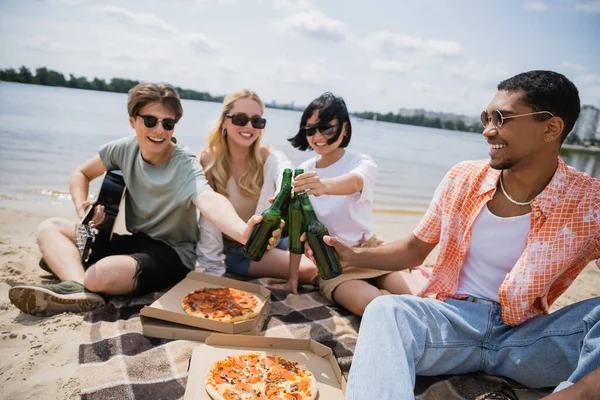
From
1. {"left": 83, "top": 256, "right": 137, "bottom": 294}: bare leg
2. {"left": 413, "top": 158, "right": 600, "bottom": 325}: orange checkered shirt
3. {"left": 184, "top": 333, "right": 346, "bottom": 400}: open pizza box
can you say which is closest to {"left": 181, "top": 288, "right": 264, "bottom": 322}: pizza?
{"left": 184, "top": 333, "right": 346, "bottom": 400}: open pizza box

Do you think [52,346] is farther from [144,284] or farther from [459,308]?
[459,308]

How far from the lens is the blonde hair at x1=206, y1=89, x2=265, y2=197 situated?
15.8 ft

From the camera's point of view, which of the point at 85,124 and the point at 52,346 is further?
the point at 85,124

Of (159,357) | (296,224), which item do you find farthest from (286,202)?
(159,357)

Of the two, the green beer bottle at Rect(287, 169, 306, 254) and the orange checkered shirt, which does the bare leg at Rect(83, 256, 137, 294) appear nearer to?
the green beer bottle at Rect(287, 169, 306, 254)

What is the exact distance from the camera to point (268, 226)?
11.0 ft

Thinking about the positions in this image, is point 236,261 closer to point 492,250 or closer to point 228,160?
point 228,160

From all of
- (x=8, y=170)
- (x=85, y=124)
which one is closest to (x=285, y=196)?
(x=8, y=170)

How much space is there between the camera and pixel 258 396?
2648mm

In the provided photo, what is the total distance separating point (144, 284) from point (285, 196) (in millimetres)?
1830

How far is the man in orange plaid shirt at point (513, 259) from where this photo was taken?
8.71 feet

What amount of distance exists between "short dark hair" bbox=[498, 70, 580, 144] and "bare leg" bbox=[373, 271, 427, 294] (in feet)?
7.20

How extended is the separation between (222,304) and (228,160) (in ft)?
6.17

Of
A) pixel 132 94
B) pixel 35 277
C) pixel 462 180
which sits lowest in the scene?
pixel 35 277
